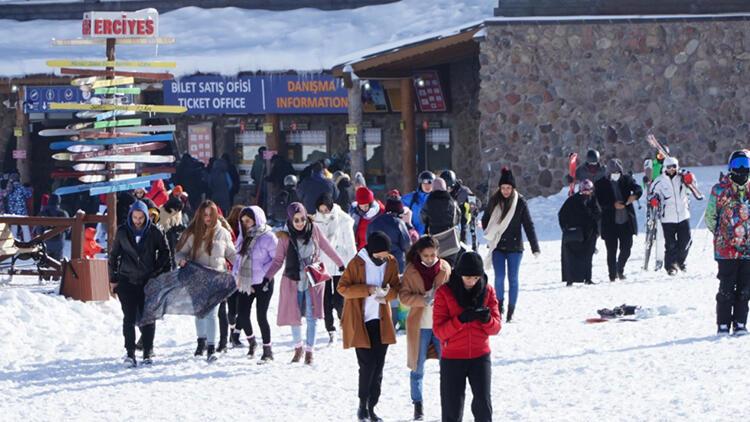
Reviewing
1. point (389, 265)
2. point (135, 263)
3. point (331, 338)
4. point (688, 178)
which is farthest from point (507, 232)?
point (389, 265)

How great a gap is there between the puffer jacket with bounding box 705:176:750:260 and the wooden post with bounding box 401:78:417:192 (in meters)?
15.7

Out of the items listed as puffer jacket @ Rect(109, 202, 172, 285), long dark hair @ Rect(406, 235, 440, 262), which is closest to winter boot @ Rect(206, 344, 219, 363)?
puffer jacket @ Rect(109, 202, 172, 285)

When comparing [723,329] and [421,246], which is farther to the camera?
[723,329]

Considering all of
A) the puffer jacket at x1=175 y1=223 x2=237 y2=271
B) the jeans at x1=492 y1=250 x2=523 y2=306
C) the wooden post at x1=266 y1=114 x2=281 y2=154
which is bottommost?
the jeans at x1=492 y1=250 x2=523 y2=306

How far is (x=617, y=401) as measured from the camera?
10711 millimetres

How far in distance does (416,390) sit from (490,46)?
17.0 metres

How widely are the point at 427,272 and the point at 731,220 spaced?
3.54 m

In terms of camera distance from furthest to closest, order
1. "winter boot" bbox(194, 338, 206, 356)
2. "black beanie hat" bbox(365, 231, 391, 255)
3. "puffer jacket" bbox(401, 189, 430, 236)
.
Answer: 1. "puffer jacket" bbox(401, 189, 430, 236)
2. "winter boot" bbox(194, 338, 206, 356)
3. "black beanie hat" bbox(365, 231, 391, 255)

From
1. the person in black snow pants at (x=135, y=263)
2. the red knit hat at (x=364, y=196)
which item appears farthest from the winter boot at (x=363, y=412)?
the red knit hat at (x=364, y=196)

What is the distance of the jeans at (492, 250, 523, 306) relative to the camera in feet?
49.1

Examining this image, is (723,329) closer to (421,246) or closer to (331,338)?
(331,338)

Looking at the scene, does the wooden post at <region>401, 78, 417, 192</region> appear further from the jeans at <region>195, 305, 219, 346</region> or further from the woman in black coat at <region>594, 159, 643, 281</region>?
the jeans at <region>195, 305, 219, 346</region>

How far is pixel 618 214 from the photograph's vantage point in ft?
60.8

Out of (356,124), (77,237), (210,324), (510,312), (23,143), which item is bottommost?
(510,312)
